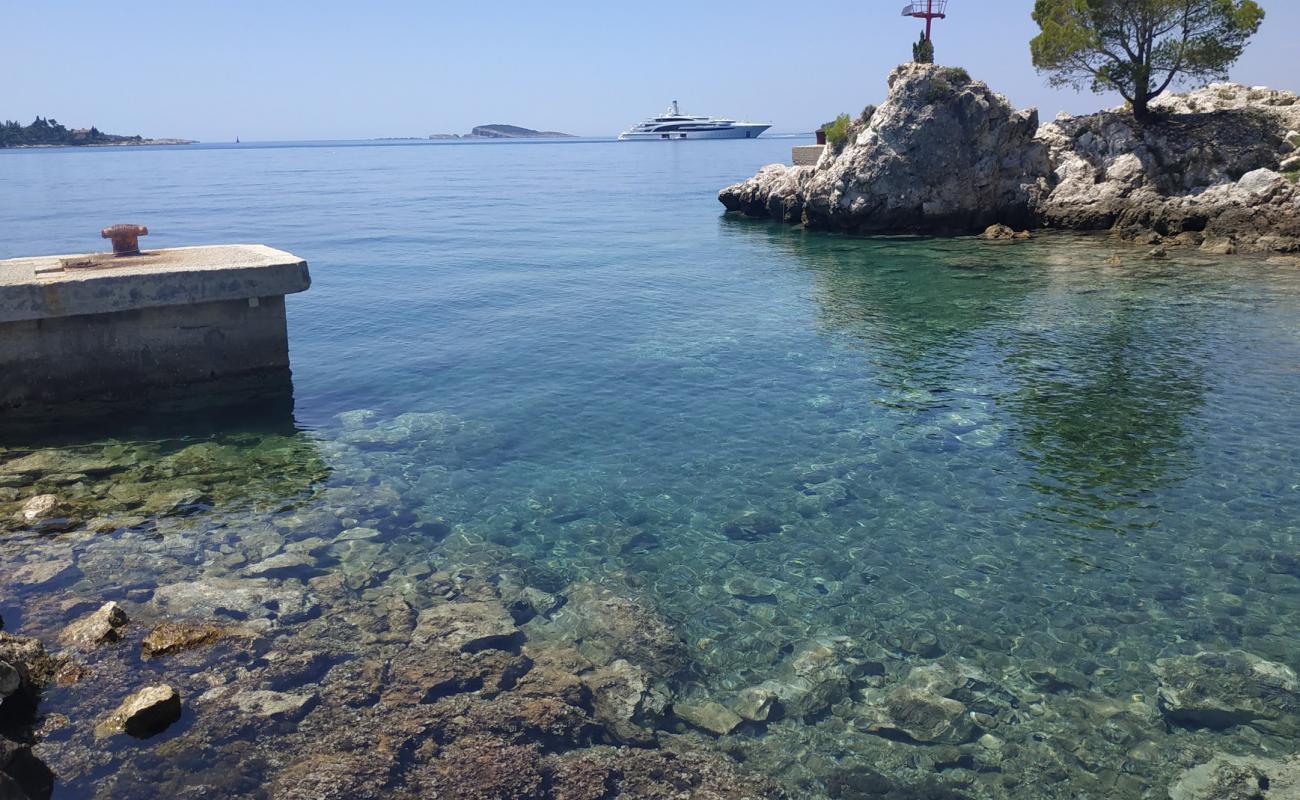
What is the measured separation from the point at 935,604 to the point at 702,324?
16.1m

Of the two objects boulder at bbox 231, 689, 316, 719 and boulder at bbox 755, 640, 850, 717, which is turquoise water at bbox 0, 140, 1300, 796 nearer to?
boulder at bbox 755, 640, 850, 717

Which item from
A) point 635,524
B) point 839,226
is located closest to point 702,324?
point 635,524

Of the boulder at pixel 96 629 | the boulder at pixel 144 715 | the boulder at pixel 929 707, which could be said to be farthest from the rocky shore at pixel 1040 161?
the boulder at pixel 144 715

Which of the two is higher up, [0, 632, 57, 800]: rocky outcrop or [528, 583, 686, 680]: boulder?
[0, 632, 57, 800]: rocky outcrop

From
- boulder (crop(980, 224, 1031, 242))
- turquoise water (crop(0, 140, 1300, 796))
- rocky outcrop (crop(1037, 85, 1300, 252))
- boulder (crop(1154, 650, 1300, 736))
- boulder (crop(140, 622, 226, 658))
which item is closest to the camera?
boulder (crop(1154, 650, 1300, 736))

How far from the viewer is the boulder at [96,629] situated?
923cm

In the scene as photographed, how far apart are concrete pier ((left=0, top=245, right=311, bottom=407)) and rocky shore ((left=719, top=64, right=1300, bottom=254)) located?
108 feet

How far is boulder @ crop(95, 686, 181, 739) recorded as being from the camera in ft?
25.7

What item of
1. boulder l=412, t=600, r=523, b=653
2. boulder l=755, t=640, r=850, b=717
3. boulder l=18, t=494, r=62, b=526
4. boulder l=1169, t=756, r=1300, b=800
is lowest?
boulder l=1169, t=756, r=1300, b=800

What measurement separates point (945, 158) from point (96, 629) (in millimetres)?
40739

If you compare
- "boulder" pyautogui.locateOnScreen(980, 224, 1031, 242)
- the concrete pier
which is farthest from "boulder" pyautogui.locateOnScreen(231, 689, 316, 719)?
"boulder" pyautogui.locateOnScreen(980, 224, 1031, 242)

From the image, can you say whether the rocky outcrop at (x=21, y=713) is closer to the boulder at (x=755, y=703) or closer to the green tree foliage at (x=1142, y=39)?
the boulder at (x=755, y=703)

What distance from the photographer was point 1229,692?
28.5 feet

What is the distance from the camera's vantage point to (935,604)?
33.9ft
